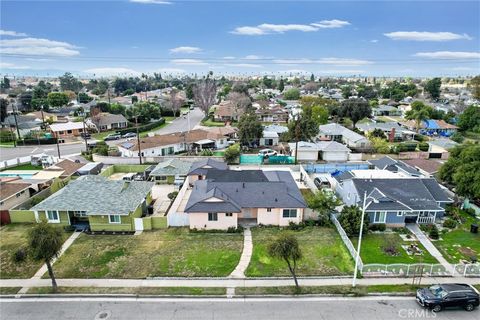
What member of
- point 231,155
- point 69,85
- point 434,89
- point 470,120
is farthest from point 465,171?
point 69,85

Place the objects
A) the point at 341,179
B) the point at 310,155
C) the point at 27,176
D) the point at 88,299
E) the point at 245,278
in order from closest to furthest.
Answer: the point at 88,299 < the point at 245,278 < the point at 341,179 < the point at 27,176 < the point at 310,155

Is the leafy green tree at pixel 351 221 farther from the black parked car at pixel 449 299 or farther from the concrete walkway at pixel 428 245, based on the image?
the black parked car at pixel 449 299

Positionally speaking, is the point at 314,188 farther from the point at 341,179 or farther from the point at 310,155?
the point at 310,155

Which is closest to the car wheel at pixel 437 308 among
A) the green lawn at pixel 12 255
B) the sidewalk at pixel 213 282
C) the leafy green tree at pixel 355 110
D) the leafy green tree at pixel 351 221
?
the sidewalk at pixel 213 282

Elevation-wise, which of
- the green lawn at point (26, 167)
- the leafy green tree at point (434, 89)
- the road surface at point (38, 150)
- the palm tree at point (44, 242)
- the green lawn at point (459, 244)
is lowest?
the green lawn at point (459, 244)

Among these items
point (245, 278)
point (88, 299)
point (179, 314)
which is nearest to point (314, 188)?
point (245, 278)

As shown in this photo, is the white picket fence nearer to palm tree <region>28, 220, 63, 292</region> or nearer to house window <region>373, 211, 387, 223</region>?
house window <region>373, 211, 387, 223</region>
